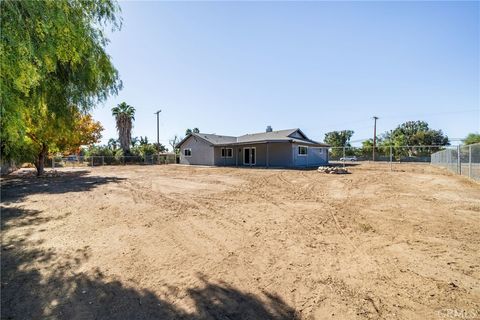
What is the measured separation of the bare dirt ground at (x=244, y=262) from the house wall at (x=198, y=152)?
19.5 m

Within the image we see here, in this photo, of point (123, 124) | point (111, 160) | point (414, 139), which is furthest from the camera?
point (414, 139)

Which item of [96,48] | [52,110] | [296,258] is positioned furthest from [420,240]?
[52,110]

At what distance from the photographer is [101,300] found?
2811mm

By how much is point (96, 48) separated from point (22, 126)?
330cm

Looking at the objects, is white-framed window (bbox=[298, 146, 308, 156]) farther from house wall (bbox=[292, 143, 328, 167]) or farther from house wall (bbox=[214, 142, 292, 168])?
house wall (bbox=[214, 142, 292, 168])

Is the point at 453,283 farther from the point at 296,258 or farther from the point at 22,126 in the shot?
the point at 22,126

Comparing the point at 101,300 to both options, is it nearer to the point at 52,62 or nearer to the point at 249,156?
the point at 52,62

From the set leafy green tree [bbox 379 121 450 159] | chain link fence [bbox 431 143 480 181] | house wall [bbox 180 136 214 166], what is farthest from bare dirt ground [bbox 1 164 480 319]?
leafy green tree [bbox 379 121 450 159]

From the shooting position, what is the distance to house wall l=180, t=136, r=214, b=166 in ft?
86.8

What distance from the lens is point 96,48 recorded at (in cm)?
607

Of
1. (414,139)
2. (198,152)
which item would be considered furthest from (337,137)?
(198,152)

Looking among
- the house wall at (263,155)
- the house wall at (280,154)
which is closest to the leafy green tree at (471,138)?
the house wall at (280,154)

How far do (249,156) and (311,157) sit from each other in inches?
245

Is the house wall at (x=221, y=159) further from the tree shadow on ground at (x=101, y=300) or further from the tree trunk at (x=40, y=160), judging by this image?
the tree shadow on ground at (x=101, y=300)
